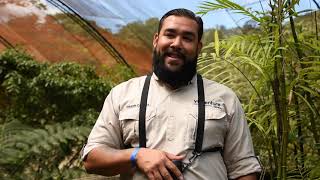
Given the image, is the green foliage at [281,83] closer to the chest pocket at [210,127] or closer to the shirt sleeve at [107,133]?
the chest pocket at [210,127]

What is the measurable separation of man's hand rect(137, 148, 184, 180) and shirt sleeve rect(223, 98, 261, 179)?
0.23 m

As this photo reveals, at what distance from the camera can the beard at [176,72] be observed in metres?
1.74

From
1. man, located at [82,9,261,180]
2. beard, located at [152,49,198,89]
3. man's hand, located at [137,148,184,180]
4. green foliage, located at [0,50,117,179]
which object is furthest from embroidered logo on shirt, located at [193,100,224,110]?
green foliage, located at [0,50,117,179]

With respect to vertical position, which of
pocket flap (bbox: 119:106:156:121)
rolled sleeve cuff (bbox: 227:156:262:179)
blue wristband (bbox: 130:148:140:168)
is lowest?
rolled sleeve cuff (bbox: 227:156:262:179)

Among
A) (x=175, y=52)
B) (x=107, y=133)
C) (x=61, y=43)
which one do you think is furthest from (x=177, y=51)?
(x=61, y=43)

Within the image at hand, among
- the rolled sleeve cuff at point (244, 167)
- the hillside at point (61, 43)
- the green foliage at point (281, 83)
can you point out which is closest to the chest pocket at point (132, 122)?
the rolled sleeve cuff at point (244, 167)

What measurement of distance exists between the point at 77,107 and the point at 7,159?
3348mm

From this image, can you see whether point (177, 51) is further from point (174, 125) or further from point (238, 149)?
point (238, 149)

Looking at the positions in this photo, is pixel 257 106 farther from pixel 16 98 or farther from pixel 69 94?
pixel 16 98

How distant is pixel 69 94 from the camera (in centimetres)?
542

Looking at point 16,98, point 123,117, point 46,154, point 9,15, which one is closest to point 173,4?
point 9,15

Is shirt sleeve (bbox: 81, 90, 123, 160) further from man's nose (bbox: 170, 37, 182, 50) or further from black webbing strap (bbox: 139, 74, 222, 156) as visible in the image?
man's nose (bbox: 170, 37, 182, 50)

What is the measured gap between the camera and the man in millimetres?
1630

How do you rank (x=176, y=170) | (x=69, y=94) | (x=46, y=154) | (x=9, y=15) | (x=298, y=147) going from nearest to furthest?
(x=176, y=170) < (x=298, y=147) < (x=46, y=154) < (x=69, y=94) < (x=9, y=15)
